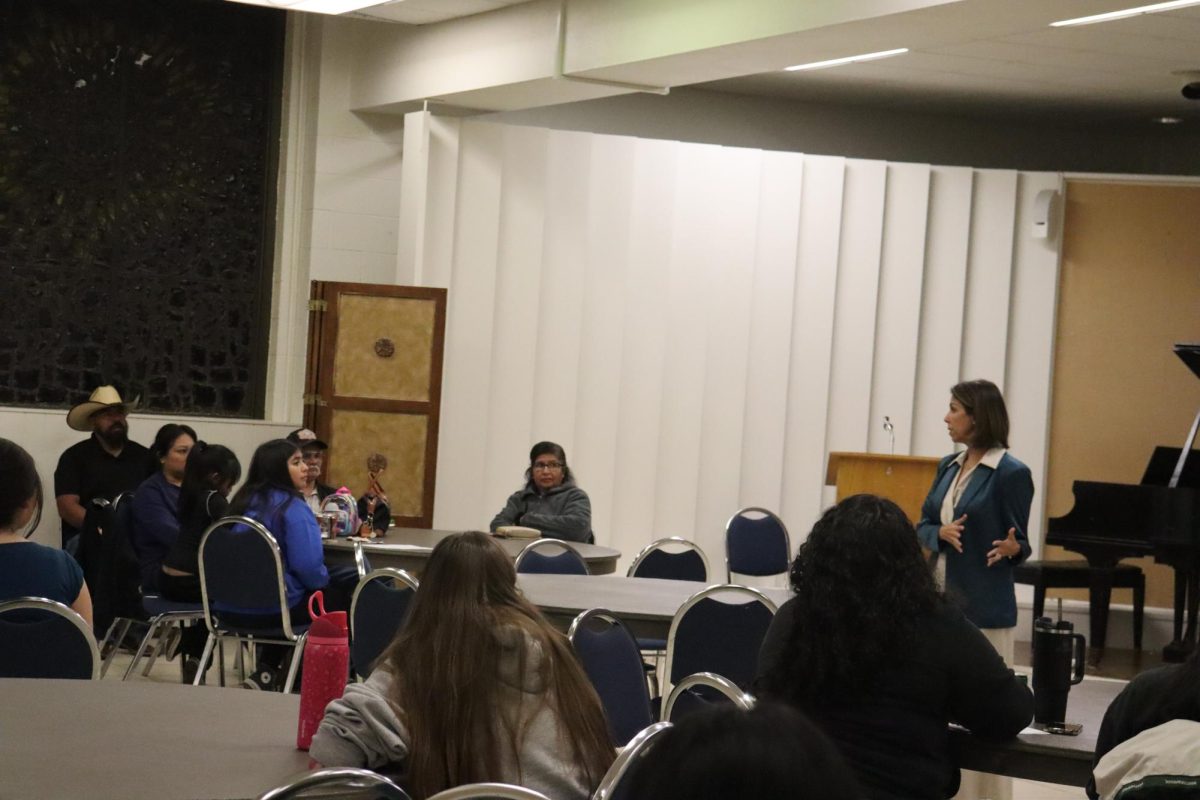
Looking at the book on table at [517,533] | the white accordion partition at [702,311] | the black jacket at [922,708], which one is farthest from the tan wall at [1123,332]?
the black jacket at [922,708]

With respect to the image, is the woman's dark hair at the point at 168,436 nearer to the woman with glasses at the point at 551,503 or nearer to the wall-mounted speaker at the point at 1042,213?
the woman with glasses at the point at 551,503

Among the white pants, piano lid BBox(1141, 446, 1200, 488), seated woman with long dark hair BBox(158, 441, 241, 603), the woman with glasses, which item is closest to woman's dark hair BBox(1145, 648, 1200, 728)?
the white pants

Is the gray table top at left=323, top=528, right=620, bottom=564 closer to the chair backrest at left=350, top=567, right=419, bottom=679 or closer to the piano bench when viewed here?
the chair backrest at left=350, top=567, right=419, bottom=679

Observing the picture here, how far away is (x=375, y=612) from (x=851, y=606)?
1.97 meters

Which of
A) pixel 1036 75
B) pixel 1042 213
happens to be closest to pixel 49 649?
pixel 1036 75

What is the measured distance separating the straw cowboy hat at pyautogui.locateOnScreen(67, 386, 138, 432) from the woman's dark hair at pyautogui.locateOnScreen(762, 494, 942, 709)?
243 inches

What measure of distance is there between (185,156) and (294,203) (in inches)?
27.1

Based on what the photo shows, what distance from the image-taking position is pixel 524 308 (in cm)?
930

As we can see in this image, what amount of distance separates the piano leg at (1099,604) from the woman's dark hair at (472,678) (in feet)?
21.5

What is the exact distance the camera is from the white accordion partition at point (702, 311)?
920cm

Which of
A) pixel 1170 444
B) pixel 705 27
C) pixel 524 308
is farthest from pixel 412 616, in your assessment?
pixel 1170 444

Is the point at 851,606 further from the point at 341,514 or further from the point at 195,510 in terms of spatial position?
the point at 341,514

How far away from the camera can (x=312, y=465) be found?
6.59 m

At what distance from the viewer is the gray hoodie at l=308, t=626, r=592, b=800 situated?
271 cm
